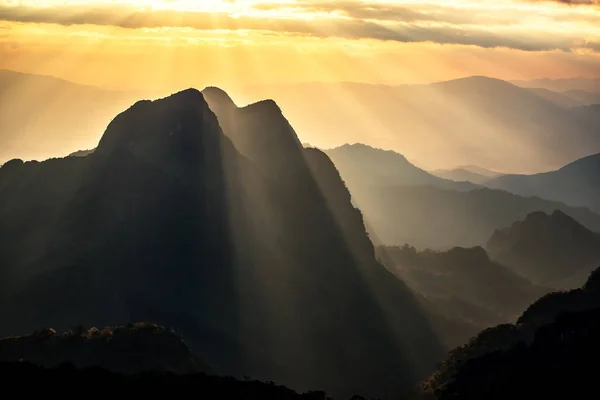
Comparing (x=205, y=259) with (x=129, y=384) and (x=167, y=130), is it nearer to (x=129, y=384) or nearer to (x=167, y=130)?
(x=167, y=130)

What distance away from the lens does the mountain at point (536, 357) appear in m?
81.8

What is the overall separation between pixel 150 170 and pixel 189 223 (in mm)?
11520

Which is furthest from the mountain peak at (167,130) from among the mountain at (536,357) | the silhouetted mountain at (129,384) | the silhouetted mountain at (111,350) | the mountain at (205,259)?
the silhouetted mountain at (129,384)

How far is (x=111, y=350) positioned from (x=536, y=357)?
50702mm

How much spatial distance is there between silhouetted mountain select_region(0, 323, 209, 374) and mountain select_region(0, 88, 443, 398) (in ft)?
63.2

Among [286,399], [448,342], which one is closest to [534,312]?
[448,342]

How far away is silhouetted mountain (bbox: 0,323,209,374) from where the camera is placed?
8719 cm

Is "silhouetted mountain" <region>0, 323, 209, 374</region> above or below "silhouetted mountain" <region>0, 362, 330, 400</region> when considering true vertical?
below

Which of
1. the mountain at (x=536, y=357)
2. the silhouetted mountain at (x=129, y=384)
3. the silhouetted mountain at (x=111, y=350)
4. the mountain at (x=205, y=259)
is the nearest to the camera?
the silhouetted mountain at (x=129, y=384)

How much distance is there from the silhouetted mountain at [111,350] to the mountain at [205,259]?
19.3 metres

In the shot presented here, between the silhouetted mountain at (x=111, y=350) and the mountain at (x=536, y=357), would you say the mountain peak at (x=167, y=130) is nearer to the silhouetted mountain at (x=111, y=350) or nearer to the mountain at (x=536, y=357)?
the silhouetted mountain at (x=111, y=350)

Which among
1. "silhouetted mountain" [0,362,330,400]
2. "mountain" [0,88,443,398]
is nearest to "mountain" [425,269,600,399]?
"mountain" [0,88,443,398]

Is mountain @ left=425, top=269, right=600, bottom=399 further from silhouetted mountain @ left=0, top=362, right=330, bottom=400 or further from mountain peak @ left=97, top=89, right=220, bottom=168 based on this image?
mountain peak @ left=97, top=89, right=220, bottom=168

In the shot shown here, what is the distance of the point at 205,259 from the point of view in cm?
12888
